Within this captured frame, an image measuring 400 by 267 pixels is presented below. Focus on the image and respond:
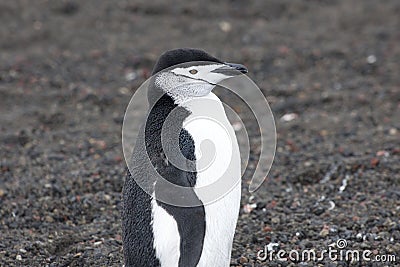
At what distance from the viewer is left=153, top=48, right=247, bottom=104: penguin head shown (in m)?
3.72

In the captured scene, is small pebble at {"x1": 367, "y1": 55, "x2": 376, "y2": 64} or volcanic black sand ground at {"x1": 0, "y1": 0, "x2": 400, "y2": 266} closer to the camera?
volcanic black sand ground at {"x1": 0, "y1": 0, "x2": 400, "y2": 266}

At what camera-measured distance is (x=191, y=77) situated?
3746 millimetres

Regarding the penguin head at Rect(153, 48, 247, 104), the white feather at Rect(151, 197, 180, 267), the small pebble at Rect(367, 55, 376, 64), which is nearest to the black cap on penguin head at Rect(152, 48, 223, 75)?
the penguin head at Rect(153, 48, 247, 104)

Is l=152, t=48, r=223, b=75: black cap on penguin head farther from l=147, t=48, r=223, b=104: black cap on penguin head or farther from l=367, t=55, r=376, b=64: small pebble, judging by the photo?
l=367, t=55, r=376, b=64: small pebble

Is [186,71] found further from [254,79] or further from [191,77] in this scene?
[254,79]

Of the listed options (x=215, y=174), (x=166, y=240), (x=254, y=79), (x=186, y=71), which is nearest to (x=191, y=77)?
(x=186, y=71)

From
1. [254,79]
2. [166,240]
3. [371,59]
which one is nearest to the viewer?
[166,240]

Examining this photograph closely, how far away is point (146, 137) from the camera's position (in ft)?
12.2

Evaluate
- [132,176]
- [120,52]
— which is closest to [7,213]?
[132,176]

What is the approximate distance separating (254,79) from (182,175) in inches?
167

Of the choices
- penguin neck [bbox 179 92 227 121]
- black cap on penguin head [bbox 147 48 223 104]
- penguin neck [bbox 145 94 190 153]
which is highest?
black cap on penguin head [bbox 147 48 223 104]

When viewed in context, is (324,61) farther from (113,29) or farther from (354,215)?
(354,215)

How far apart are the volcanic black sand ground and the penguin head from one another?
4.11 feet

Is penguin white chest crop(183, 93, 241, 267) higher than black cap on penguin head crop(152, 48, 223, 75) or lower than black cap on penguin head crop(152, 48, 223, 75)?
lower
